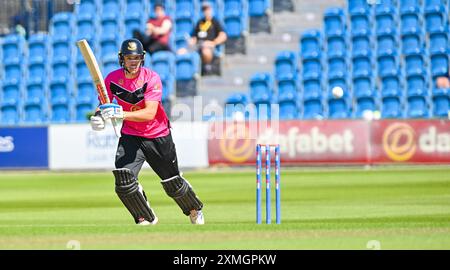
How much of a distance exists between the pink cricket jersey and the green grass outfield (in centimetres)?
96

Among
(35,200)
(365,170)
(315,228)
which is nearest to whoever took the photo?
(315,228)

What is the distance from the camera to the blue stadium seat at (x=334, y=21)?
24.0m

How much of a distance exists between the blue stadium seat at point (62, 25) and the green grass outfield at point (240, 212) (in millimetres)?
4740

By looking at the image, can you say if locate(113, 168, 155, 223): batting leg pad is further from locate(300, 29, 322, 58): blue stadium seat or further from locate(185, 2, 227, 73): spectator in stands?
locate(300, 29, 322, 58): blue stadium seat

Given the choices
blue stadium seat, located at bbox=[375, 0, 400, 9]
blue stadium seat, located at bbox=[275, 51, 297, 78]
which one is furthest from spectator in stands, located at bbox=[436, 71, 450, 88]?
blue stadium seat, located at bbox=[275, 51, 297, 78]

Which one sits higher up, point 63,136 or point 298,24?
point 298,24

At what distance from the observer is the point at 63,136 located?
22141 mm

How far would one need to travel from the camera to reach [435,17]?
2359 cm

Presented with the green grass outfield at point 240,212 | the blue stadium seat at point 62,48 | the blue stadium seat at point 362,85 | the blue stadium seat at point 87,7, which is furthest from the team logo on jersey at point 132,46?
the blue stadium seat at point 87,7

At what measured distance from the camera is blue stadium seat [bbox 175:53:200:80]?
78.2ft

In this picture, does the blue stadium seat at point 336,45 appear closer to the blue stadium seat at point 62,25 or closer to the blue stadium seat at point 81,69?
the blue stadium seat at point 81,69

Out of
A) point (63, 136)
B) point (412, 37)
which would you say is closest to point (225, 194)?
point (63, 136)
